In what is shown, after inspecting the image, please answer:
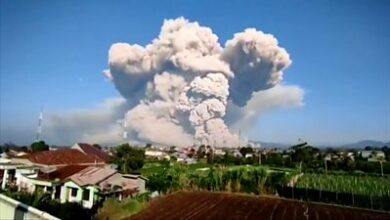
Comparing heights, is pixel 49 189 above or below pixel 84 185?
below

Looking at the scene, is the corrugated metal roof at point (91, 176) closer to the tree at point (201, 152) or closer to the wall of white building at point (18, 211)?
the wall of white building at point (18, 211)

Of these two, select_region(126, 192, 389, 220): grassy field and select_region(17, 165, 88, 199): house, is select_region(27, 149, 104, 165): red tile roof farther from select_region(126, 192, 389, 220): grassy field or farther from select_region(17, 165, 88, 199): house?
select_region(126, 192, 389, 220): grassy field

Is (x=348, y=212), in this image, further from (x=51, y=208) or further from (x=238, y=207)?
(x=51, y=208)

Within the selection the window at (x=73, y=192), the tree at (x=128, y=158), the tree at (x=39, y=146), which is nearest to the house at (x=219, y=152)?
the tree at (x=128, y=158)

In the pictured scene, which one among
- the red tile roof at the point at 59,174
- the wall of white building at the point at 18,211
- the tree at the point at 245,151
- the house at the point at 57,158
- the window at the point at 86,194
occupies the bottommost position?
the window at the point at 86,194

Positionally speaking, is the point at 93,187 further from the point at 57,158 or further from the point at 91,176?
the point at 57,158

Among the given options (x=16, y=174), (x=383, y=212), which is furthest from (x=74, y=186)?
(x=383, y=212)

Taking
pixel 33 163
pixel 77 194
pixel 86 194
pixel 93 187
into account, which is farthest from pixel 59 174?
pixel 33 163
